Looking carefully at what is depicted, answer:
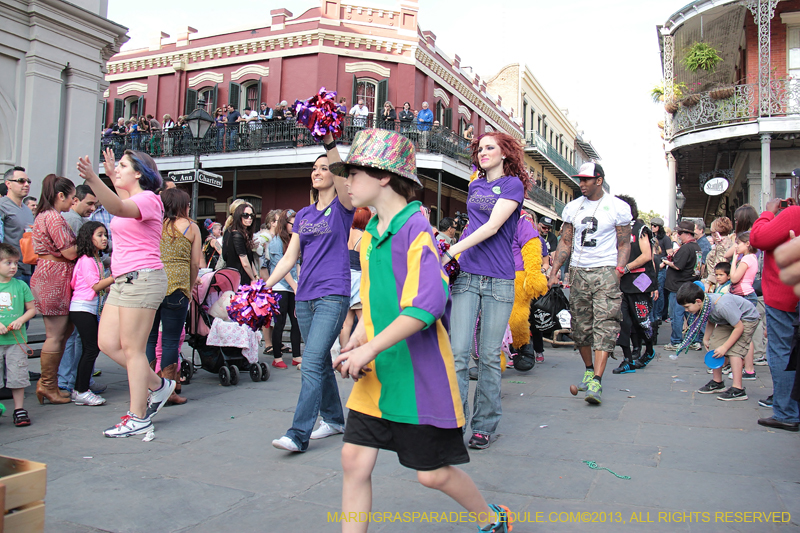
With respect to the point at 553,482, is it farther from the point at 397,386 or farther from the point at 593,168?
the point at 593,168

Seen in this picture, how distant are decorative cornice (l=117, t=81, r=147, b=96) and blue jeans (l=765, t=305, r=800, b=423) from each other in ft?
86.6

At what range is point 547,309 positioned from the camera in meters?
7.45

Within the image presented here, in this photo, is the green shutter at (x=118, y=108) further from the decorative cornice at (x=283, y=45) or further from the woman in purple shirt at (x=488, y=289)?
the woman in purple shirt at (x=488, y=289)

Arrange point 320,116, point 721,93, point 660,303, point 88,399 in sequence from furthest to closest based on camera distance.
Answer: point 721,93 < point 660,303 < point 88,399 < point 320,116

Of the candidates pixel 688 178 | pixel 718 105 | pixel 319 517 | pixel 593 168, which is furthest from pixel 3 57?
pixel 688 178

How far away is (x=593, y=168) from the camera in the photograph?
5.44 meters

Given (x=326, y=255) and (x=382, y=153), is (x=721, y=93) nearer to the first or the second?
(x=326, y=255)

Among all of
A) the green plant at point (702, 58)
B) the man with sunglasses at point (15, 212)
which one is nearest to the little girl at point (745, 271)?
the man with sunglasses at point (15, 212)

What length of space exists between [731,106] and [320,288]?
655 inches

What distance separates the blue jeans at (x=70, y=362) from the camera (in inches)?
222

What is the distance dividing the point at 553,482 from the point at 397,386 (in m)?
1.60

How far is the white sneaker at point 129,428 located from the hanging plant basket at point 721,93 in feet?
58.1

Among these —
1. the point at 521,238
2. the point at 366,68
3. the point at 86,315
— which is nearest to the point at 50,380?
the point at 86,315

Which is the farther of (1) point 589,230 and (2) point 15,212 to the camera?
(2) point 15,212
